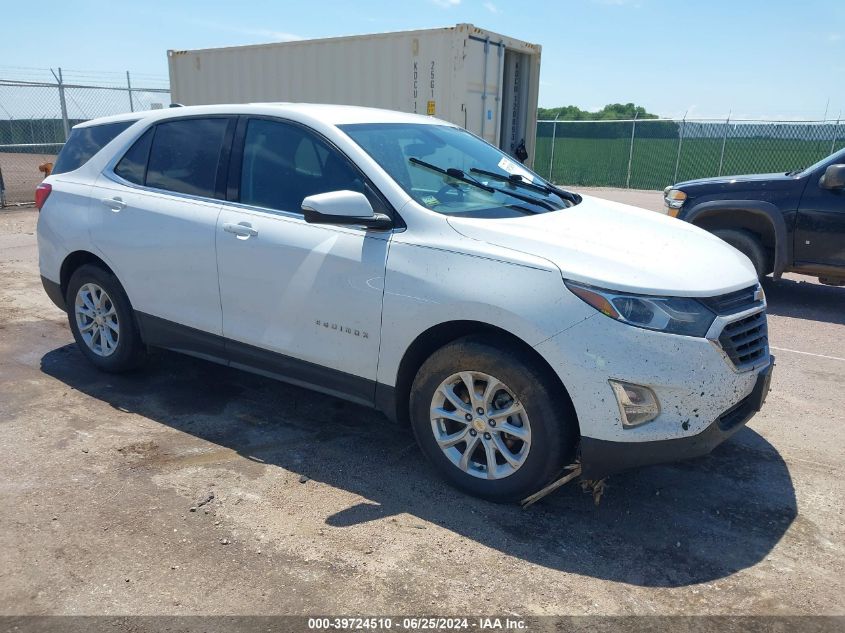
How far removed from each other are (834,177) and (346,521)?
592 cm

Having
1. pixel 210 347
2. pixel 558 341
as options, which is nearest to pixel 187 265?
pixel 210 347

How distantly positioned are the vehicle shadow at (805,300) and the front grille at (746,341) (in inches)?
168

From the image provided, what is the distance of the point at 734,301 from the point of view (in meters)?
3.23

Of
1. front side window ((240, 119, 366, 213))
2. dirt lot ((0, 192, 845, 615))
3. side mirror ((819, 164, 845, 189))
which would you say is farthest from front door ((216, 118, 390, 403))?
side mirror ((819, 164, 845, 189))

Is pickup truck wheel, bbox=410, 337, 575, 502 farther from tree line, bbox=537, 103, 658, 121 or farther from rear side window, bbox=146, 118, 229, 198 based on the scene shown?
tree line, bbox=537, 103, 658, 121

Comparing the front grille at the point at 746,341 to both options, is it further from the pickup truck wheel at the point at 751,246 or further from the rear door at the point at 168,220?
the pickup truck wheel at the point at 751,246

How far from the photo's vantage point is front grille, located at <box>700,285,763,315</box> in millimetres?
3094

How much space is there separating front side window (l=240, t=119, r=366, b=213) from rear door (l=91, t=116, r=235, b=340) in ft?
0.67

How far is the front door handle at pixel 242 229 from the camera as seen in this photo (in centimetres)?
390

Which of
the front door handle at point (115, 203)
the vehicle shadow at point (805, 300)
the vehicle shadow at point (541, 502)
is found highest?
the front door handle at point (115, 203)

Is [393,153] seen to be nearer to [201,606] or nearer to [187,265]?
[187,265]

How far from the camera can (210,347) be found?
429cm

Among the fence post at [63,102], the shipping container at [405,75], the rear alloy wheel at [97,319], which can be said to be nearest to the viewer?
the rear alloy wheel at [97,319]

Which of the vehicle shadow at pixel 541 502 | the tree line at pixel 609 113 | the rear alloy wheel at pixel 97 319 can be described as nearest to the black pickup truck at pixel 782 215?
the vehicle shadow at pixel 541 502
